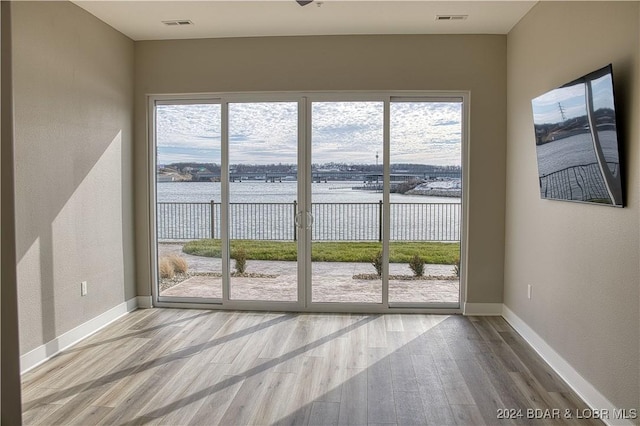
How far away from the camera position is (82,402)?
9.31 feet

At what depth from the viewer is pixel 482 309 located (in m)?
4.72

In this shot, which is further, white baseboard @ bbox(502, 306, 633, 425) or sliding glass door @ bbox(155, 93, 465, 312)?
sliding glass door @ bbox(155, 93, 465, 312)

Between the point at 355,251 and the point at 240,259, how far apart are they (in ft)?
4.02

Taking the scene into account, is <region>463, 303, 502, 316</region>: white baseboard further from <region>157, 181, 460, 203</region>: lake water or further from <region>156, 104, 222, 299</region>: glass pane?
<region>156, 104, 222, 299</region>: glass pane

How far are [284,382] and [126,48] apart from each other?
362 centimetres

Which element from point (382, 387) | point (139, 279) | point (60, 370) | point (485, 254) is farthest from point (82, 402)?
point (485, 254)

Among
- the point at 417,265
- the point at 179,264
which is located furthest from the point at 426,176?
the point at 179,264

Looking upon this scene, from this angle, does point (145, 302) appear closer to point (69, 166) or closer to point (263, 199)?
point (263, 199)

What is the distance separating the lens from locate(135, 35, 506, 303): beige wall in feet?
15.1

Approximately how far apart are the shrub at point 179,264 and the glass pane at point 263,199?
535 millimetres

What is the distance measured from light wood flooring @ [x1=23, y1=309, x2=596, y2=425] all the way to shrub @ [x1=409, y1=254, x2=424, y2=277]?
528 mm

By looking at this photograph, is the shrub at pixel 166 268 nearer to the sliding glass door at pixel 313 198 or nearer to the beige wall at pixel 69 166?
the sliding glass door at pixel 313 198

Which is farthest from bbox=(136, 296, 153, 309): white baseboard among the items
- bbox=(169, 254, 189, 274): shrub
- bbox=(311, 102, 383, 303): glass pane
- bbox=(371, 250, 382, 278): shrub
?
bbox=(371, 250, 382, 278): shrub

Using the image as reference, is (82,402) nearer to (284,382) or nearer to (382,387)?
(284,382)
